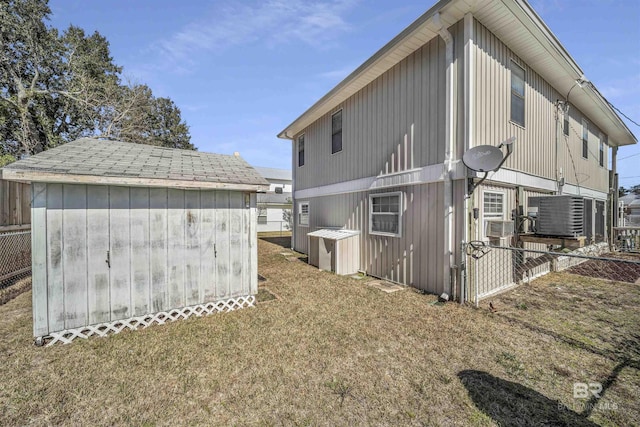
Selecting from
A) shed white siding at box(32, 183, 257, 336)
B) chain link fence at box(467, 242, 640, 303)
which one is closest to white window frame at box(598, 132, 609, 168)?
chain link fence at box(467, 242, 640, 303)

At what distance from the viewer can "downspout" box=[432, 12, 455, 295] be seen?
5.02 metres

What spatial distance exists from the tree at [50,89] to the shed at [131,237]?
1422cm

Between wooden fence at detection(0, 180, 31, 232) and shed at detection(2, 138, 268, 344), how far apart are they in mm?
3638

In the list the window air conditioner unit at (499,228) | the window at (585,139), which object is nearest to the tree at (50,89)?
the window air conditioner unit at (499,228)

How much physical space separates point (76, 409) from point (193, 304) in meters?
2.04

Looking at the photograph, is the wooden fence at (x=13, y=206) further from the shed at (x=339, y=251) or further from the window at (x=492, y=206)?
the window at (x=492, y=206)

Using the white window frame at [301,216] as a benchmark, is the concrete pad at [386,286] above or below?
below

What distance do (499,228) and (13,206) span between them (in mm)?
11360

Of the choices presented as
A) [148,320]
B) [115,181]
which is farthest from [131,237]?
[148,320]

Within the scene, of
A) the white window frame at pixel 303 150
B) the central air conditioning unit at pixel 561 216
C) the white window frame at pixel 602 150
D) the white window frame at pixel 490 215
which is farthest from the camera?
the white window frame at pixel 303 150

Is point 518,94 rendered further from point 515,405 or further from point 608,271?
point 515,405

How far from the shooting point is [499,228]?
5.20 m

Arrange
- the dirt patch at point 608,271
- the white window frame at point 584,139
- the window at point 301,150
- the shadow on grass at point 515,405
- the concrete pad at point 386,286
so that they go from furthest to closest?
the window at point 301,150
the white window frame at point 584,139
the dirt patch at point 608,271
the concrete pad at point 386,286
the shadow on grass at point 515,405

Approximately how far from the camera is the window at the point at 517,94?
19.7 ft
